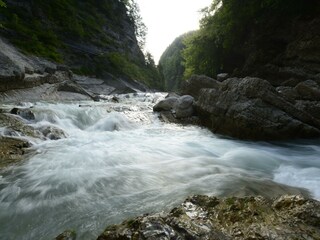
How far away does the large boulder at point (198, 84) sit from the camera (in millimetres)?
14709

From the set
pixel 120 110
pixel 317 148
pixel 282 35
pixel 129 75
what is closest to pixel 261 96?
pixel 317 148

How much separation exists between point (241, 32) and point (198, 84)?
7.63 meters

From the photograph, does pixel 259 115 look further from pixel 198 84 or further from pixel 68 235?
pixel 198 84

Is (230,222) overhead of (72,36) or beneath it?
beneath

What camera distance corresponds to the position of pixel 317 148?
7.73m

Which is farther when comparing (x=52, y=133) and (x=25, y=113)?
(x=25, y=113)

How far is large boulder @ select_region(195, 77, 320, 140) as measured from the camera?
8234 millimetres

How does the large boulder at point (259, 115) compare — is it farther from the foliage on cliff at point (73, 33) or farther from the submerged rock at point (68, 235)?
the foliage on cliff at point (73, 33)

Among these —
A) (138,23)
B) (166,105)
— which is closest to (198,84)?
(166,105)

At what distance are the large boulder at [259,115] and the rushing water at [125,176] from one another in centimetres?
39

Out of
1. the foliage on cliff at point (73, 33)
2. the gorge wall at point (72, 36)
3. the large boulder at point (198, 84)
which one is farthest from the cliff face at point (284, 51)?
the foliage on cliff at point (73, 33)

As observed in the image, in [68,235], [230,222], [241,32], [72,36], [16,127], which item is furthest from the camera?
[72,36]

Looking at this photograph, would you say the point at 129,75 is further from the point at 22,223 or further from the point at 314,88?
the point at 22,223

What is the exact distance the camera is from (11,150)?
19.5 ft
